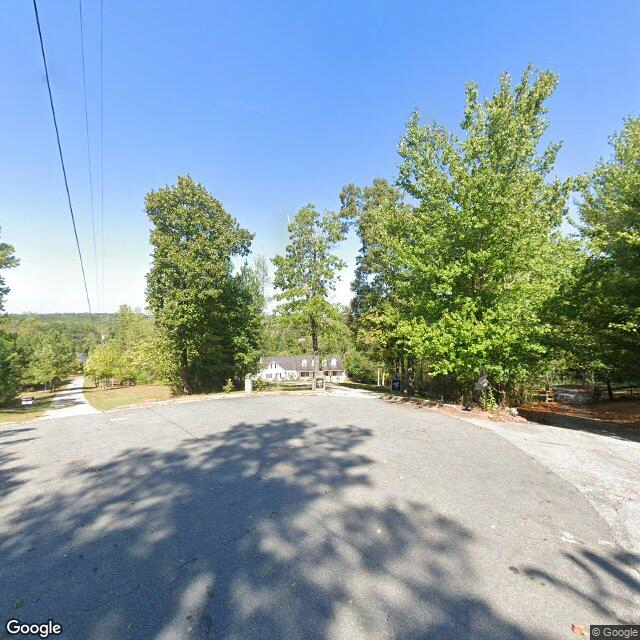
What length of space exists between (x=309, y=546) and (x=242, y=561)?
28.4 inches

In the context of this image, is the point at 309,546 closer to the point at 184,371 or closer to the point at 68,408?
the point at 184,371

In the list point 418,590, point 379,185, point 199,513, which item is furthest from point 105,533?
point 379,185

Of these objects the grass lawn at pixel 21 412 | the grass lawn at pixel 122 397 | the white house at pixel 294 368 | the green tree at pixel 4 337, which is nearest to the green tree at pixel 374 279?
the grass lawn at pixel 122 397

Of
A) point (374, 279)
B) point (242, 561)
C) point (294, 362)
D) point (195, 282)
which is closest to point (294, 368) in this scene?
point (294, 362)

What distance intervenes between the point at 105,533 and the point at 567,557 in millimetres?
5220

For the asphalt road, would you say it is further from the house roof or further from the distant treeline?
the house roof

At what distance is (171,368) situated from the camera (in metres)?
22.0

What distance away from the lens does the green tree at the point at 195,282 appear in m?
18.0

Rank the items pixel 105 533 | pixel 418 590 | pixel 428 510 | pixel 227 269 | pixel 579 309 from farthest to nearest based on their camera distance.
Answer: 1. pixel 227 269
2. pixel 579 309
3. pixel 428 510
4. pixel 105 533
5. pixel 418 590

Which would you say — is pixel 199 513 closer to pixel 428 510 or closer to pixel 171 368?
pixel 428 510

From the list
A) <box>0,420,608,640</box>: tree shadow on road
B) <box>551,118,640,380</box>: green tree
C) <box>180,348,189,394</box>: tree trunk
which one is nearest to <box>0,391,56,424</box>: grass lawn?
<box>180,348,189,394</box>: tree trunk

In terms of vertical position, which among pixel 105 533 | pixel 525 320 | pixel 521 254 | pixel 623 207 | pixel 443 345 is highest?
pixel 623 207

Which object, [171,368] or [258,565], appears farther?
[171,368]

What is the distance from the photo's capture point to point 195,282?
18109 millimetres
